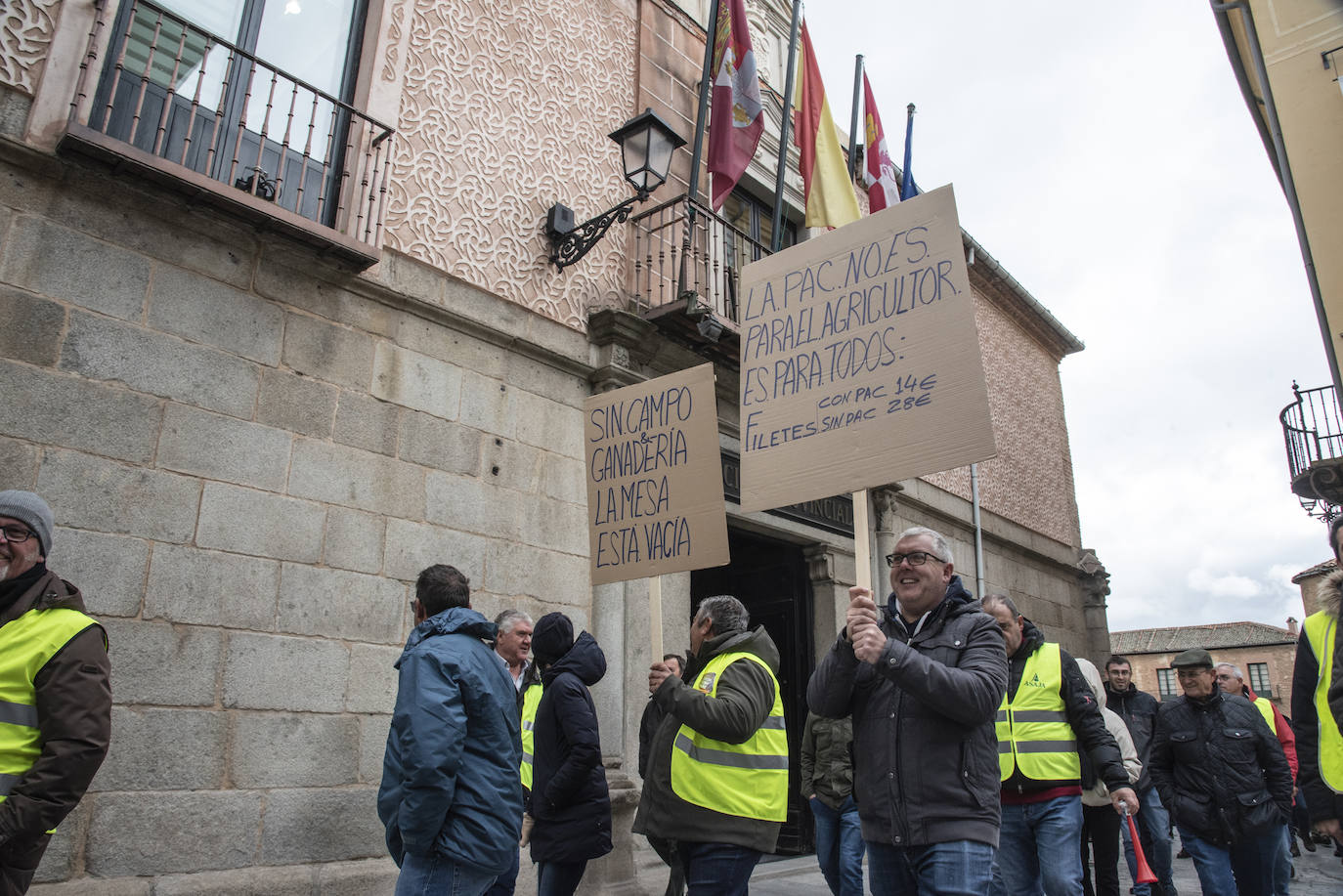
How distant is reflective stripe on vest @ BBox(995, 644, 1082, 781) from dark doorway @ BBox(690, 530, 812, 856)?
408 centimetres

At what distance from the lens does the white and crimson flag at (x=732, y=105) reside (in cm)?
782

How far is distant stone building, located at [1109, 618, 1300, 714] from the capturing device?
42125 mm

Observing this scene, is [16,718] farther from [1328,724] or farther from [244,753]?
[1328,724]

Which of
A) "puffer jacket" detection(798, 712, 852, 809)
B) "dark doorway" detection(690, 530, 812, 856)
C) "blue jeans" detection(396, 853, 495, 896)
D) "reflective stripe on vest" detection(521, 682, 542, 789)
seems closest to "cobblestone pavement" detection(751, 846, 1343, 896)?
"dark doorway" detection(690, 530, 812, 856)

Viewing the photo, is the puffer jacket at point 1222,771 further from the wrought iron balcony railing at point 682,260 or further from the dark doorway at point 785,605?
the wrought iron balcony railing at point 682,260

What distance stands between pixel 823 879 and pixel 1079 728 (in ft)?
10.9

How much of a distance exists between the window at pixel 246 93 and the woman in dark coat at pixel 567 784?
10.7ft

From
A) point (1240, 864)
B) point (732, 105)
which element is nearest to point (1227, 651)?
point (732, 105)

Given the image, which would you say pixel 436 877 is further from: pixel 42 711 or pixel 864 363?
pixel 864 363

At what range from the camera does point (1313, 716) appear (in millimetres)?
2994

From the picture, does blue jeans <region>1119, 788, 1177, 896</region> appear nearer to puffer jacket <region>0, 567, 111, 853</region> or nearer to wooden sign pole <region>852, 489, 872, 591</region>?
wooden sign pole <region>852, 489, 872, 591</region>

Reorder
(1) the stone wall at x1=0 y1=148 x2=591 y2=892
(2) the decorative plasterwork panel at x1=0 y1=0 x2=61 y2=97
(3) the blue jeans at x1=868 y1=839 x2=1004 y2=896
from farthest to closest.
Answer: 1. (2) the decorative plasterwork panel at x1=0 y1=0 x2=61 y2=97
2. (1) the stone wall at x1=0 y1=148 x2=591 y2=892
3. (3) the blue jeans at x1=868 y1=839 x2=1004 y2=896

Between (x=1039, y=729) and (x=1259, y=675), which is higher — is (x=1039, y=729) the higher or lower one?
the lower one

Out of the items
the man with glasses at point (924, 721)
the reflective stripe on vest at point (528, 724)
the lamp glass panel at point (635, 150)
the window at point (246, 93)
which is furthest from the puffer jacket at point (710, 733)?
the lamp glass panel at point (635, 150)
